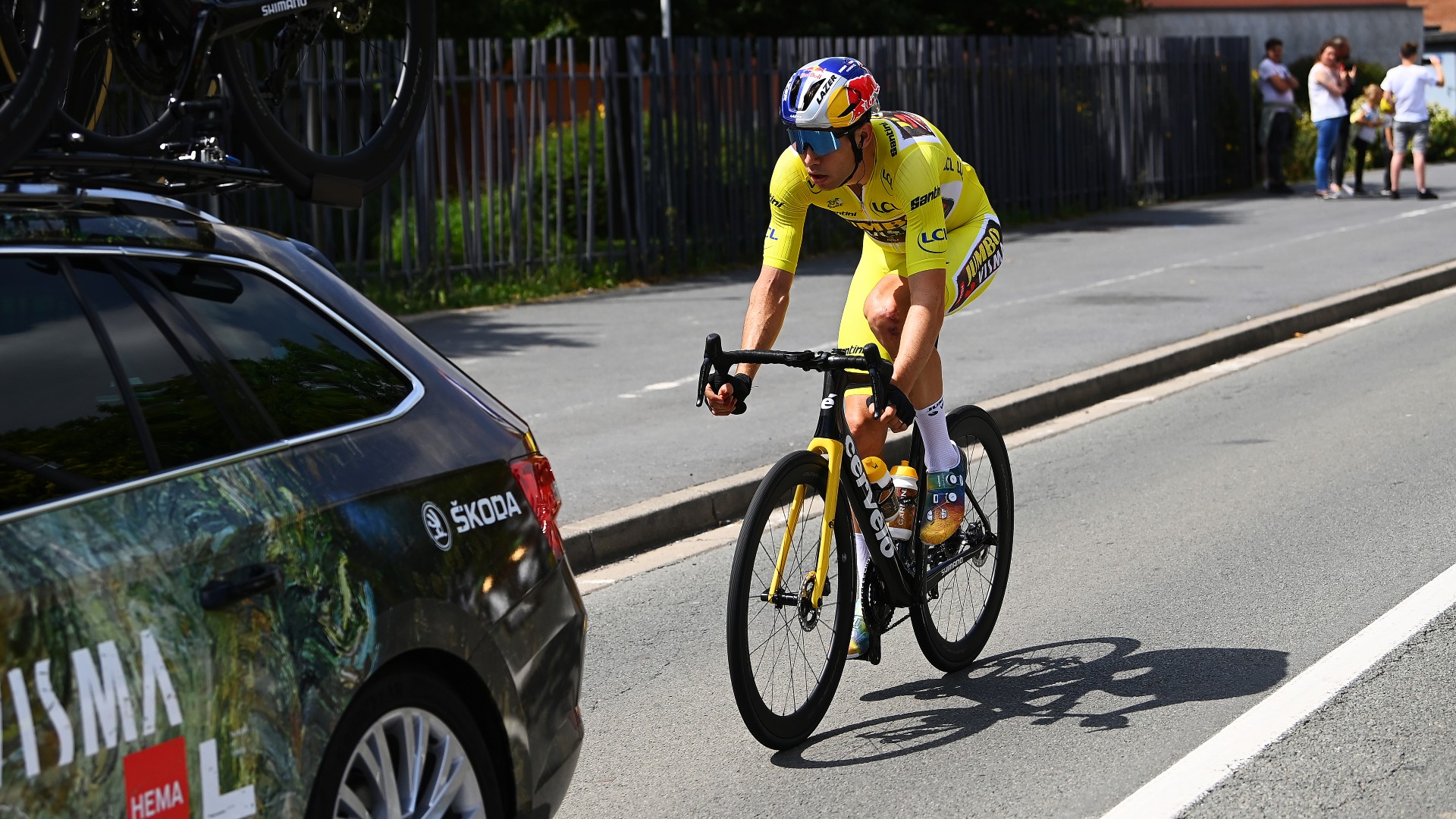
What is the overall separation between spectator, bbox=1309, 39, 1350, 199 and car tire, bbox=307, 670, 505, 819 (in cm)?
2314

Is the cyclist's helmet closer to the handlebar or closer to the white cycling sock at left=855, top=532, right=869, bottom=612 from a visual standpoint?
the handlebar

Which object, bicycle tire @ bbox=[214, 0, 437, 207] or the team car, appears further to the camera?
bicycle tire @ bbox=[214, 0, 437, 207]

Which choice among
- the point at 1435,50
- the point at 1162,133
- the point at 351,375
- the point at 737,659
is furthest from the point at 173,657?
the point at 1435,50

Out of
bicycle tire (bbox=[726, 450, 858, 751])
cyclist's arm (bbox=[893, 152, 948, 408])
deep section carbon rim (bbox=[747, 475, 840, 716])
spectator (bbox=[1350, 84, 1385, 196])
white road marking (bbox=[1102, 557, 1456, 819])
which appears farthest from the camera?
spectator (bbox=[1350, 84, 1385, 196])

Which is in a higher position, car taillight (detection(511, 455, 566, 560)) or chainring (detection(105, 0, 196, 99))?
chainring (detection(105, 0, 196, 99))

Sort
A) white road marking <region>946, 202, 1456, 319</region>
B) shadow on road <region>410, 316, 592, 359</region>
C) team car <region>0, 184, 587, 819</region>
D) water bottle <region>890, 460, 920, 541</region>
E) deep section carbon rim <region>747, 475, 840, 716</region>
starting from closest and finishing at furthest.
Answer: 1. team car <region>0, 184, 587, 819</region>
2. deep section carbon rim <region>747, 475, 840, 716</region>
3. water bottle <region>890, 460, 920, 541</region>
4. shadow on road <region>410, 316, 592, 359</region>
5. white road marking <region>946, 202, 1456, 319</region>

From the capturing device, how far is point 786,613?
190 inches

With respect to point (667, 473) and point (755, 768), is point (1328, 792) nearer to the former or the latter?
point (755, 768)

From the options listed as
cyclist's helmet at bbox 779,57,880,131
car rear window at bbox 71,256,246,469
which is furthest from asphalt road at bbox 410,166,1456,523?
car rear window at bbox 71,256,246,469

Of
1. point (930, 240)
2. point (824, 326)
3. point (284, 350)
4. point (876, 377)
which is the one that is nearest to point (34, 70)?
point (284, 350)

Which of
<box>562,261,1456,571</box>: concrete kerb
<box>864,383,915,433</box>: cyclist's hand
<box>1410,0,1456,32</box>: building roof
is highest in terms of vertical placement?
<box>1410,0,1456,32</box>: building roof

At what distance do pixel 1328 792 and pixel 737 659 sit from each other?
60.8 inches

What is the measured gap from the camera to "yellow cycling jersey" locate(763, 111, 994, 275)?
16.4ft

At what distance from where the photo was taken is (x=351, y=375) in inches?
139
